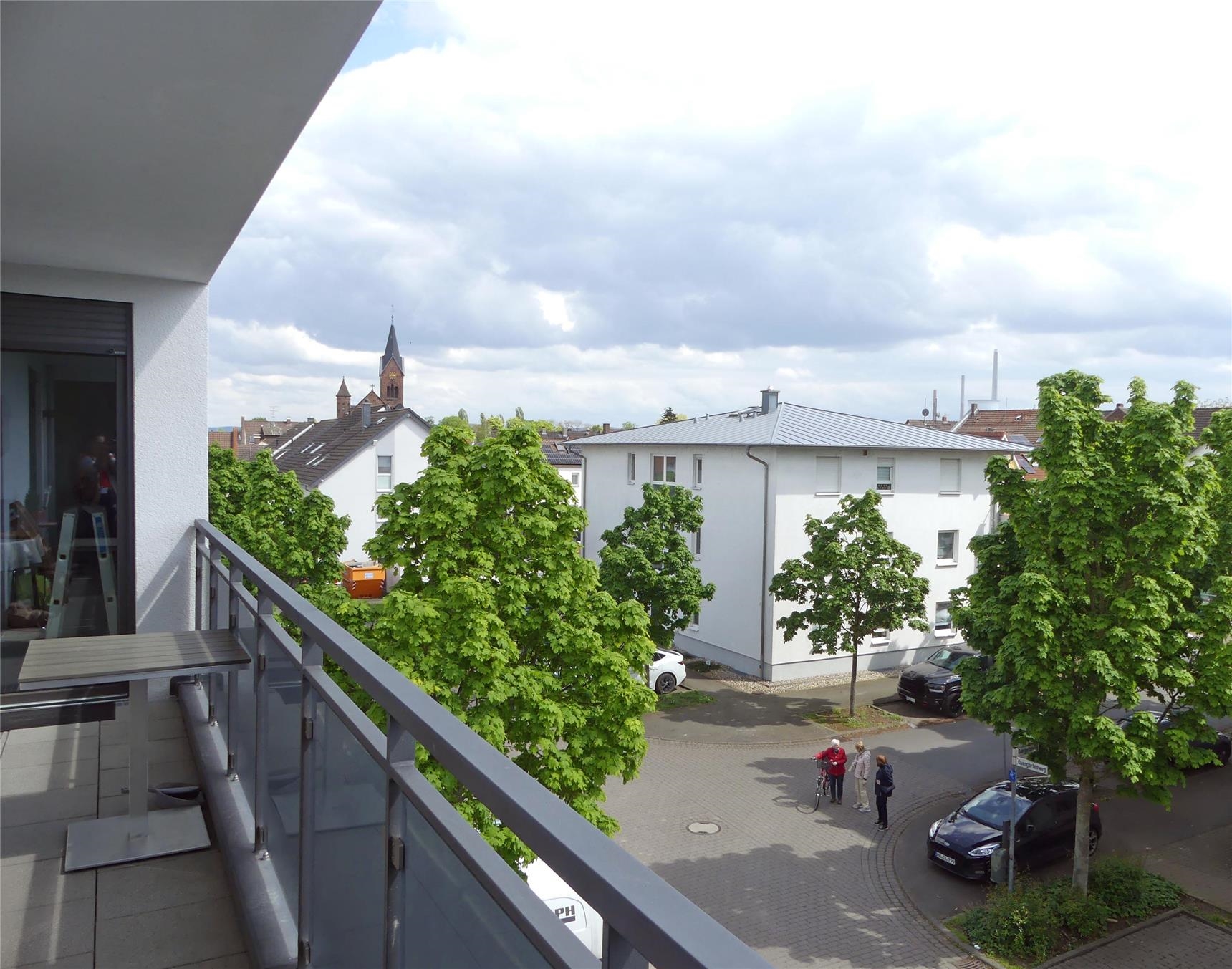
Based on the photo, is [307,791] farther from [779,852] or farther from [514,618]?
[779,852]

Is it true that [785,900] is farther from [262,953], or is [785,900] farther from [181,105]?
[181,105]

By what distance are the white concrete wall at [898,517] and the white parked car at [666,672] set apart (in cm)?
339

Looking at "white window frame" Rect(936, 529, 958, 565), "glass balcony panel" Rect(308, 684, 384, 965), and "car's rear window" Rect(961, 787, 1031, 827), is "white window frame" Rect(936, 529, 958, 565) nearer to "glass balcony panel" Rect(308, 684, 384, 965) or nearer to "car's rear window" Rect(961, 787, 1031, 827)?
"car's rear window" Rect(961, 787, 1031, 827)

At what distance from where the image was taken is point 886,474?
3131 cm

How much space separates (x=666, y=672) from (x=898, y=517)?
10.3 m

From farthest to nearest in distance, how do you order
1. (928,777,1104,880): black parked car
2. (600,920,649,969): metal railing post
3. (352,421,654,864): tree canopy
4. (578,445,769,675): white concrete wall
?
(578,445,769,675): white concrete wall, (928,777,1104,880): black parked car, (352,421,654,864): tree canopy, (600,920,649,969): metal railing post

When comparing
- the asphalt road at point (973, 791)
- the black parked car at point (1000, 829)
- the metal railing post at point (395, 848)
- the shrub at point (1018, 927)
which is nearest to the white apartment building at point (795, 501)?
the asphalt road at point (973, 791)

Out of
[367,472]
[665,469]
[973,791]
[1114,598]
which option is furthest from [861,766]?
[367,472]

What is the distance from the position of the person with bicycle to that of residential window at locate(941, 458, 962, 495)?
15546 mm

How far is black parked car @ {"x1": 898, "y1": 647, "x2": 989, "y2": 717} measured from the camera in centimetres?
2566

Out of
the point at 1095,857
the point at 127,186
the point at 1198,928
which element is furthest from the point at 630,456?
the point at 127,186

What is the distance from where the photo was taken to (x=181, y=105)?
2996 millimetres

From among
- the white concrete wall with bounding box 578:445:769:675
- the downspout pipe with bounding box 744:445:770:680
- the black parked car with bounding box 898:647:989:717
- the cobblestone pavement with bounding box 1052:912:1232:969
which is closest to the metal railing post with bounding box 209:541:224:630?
the cobblestone pavement with bounding box 1052:912:1232:969

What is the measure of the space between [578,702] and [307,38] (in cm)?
1086
